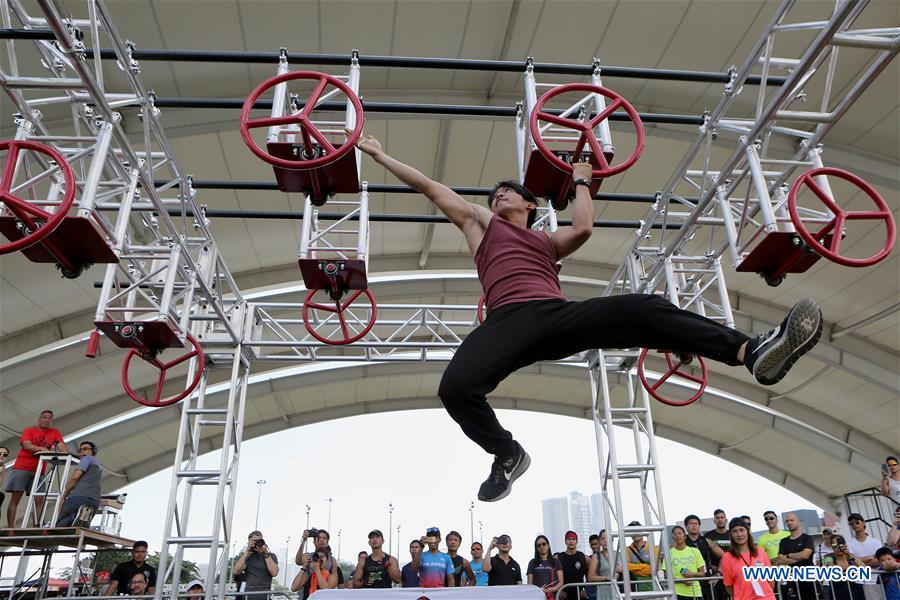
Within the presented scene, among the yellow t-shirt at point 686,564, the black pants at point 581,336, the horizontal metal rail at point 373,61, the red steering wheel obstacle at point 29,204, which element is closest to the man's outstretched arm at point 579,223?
the black pants at point 581,336

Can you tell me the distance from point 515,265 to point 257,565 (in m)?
6.61

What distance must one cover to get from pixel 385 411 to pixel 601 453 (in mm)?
10446

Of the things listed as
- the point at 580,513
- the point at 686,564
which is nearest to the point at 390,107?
the point at 686,564

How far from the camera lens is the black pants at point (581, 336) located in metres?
2.22

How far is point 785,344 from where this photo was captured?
86.0 inches

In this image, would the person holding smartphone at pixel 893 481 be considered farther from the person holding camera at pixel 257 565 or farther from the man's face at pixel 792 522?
the person holding camera at pixel 257 565

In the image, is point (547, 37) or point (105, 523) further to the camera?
point (105, 523)

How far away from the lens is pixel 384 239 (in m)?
11.5

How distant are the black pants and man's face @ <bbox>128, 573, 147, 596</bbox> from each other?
22.2ft

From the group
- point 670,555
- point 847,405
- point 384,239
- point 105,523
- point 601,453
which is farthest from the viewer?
point 847,405

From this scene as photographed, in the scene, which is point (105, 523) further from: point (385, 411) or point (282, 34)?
point (385, 411)

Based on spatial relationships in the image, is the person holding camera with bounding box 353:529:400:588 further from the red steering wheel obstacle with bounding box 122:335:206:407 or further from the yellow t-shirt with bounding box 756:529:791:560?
the yellow t-shirt with bounding box 756:529:791:560

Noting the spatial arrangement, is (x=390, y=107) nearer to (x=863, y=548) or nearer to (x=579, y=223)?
(x=579, y=223)

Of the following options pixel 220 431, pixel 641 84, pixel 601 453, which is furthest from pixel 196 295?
pixel 220 431
